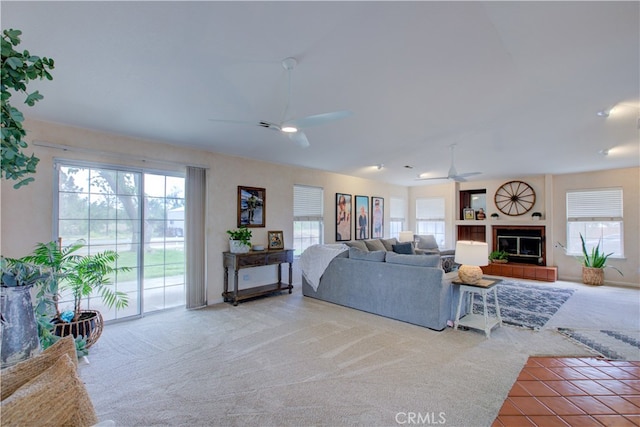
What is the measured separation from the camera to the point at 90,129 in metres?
3.88

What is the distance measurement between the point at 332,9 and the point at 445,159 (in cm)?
491

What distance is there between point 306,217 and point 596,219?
646cm

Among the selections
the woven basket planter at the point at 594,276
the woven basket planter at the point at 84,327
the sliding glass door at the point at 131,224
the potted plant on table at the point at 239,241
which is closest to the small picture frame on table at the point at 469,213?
the woven basket planter at the point at 594,276

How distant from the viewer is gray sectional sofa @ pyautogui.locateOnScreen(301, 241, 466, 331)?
12.8ft

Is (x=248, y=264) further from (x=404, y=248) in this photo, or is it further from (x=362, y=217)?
(x=362, y=217)

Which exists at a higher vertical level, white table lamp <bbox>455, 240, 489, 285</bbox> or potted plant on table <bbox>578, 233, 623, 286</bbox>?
white table lamp <bbox>455, 240, 489, 285</bbox>

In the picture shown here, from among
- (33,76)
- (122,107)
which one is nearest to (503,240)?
(122,107)

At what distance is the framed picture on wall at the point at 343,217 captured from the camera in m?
7.37

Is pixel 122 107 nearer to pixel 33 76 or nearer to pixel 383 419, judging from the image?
pixel 33 76

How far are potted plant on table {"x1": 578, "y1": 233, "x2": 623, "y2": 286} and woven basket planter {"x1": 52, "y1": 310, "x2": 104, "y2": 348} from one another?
871cm

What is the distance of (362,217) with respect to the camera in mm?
8070

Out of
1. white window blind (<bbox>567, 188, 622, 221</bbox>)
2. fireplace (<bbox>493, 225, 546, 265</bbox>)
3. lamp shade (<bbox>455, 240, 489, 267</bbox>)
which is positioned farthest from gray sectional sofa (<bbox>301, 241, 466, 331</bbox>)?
white window blind (<bbox>567, 188, 622, 221</bbox>)

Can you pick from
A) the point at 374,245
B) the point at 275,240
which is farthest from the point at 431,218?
the point at 275,240

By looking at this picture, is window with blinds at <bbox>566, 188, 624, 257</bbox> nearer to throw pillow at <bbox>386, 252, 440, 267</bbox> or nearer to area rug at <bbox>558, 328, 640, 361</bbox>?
area rug at <bbox>558, 328, 640, 361</bbox>
